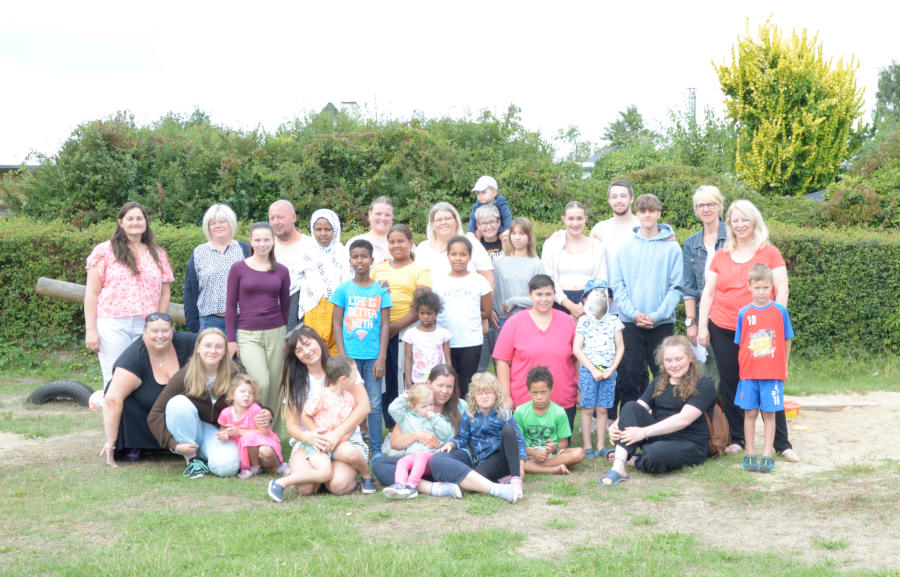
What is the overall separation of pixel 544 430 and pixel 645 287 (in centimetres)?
145

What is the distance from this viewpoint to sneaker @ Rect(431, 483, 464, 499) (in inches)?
209

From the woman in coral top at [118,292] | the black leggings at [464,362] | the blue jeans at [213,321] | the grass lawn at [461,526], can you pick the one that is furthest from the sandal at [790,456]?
the woman in coral top at [118,292]

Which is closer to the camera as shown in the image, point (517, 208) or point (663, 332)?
point (663, 332)

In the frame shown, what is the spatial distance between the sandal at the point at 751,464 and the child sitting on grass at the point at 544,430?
3.67 feet

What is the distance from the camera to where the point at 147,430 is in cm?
631

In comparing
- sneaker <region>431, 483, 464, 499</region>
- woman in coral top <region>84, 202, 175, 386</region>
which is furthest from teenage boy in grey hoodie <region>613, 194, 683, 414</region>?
woman in coral top <region>84, 202, 175, 386</region>

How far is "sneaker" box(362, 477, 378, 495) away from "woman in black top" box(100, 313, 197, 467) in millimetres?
1792

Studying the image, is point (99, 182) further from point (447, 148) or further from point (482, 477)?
point (482, 477)

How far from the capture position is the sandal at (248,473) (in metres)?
5.90

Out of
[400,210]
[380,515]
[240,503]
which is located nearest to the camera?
[380,515]

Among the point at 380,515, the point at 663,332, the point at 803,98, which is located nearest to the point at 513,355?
the point at 663,332

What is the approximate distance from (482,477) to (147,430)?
102 inches

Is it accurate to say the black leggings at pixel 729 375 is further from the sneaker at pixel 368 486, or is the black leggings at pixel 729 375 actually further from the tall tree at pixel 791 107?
the tall tree at pixel 791 107

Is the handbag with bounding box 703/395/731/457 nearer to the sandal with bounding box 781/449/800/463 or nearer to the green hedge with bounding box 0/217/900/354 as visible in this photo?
the sandal with bounding box 781/449/800/463
